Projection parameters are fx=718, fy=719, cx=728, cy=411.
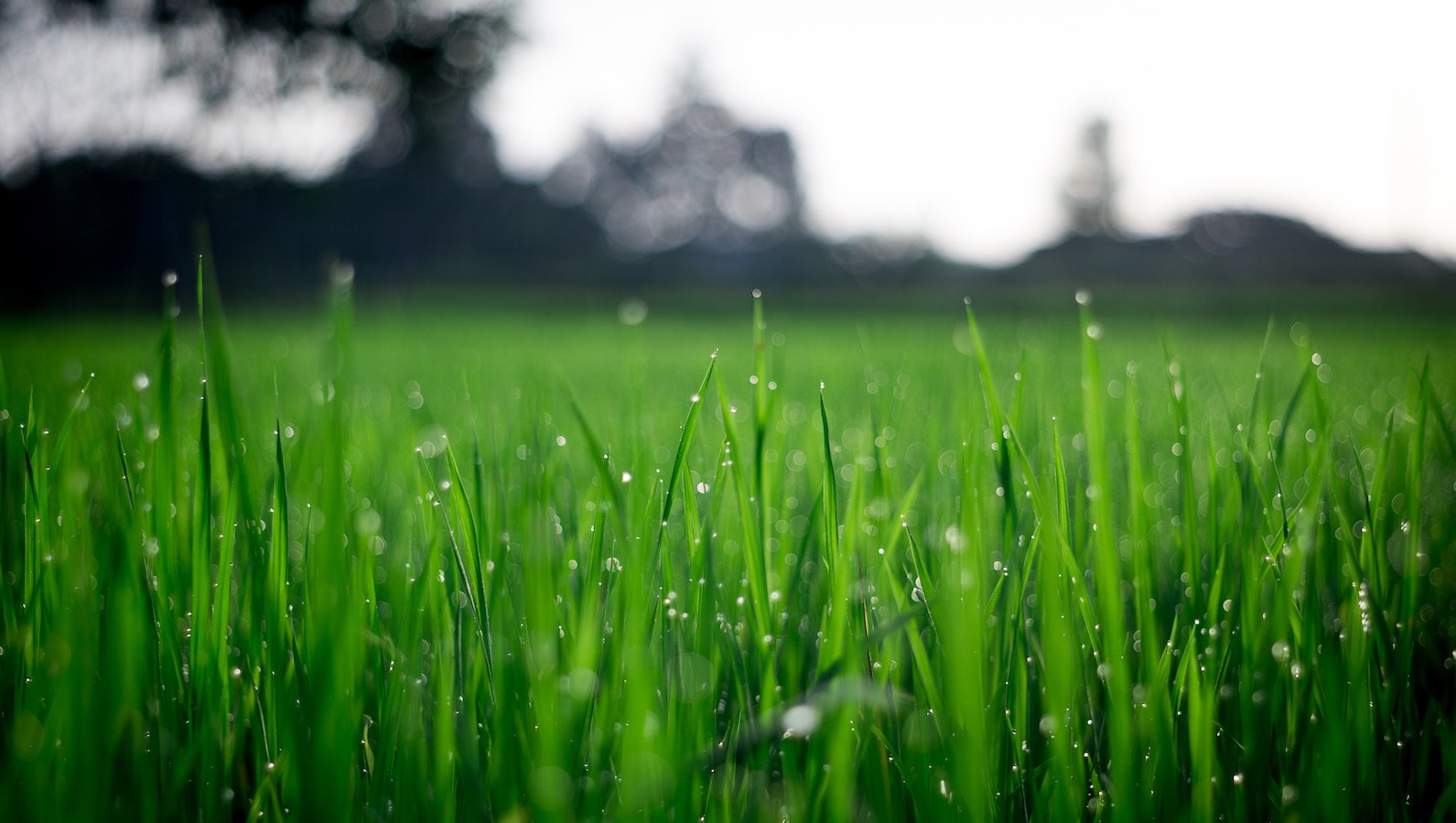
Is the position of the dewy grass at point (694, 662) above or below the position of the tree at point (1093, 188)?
below

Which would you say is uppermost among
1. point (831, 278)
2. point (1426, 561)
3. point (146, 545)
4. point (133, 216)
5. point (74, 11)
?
point (74, 11)

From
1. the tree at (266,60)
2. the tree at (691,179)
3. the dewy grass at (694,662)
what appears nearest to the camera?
the dewy grass at (694,662)

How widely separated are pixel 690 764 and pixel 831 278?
17978 millimetres

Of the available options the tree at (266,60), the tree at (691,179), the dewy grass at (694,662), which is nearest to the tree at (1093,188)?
the tree at (691,179)

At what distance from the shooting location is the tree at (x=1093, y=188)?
28219 mm

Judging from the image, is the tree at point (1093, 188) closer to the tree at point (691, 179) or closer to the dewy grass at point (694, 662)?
the tree at point (691, 179)

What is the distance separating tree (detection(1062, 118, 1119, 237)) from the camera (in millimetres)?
28219

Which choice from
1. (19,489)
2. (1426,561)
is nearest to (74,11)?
(19,489)

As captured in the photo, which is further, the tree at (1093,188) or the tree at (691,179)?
the tree at (1093,188)

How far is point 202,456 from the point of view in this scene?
0.48m

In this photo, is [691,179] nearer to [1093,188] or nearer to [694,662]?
[1093,188]

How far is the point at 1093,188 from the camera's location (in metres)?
28.5

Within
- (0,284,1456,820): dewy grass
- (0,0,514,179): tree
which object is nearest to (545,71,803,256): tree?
(0,0,514,179): tree

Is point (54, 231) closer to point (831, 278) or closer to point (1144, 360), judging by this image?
point (831, 278)
